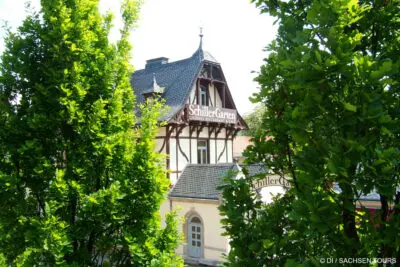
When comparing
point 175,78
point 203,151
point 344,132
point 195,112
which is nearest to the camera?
point 344,132

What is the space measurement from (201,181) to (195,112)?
402cm

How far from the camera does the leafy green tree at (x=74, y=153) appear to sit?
437 centimetres

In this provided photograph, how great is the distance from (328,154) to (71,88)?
345 centimetres

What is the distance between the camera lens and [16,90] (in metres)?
4.78

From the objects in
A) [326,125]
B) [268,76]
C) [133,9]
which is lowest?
[326,125]

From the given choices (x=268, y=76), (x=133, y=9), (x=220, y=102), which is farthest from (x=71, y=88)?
(x=220, y=102)

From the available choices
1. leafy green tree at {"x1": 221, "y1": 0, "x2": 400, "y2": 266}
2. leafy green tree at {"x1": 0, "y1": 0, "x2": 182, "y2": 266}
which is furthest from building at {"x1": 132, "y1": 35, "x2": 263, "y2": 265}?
leafy green tree at {"x1": 221, "y1": 0, "x2": 400, "y2": 266}

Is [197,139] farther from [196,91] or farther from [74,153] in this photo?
[74,153]

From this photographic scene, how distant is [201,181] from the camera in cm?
1664

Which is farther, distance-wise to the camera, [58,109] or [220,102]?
[220,102]

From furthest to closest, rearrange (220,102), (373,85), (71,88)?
1. (220,102)
2. (71,88)
3. (373,85)

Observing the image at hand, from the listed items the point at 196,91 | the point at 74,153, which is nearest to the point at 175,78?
the point at 196,91

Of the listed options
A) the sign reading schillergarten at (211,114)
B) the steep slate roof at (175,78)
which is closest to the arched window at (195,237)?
the steep slate roof at (175,78)

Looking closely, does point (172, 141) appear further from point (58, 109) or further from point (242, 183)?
point (242, 183)
